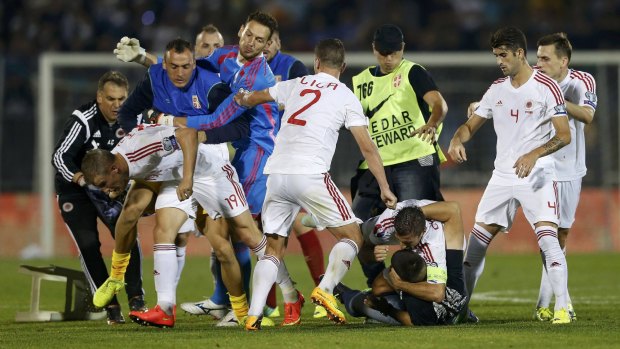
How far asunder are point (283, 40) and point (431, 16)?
111 inches

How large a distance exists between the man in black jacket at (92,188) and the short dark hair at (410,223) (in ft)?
8.75

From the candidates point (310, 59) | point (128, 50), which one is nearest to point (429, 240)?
point (128, 50)

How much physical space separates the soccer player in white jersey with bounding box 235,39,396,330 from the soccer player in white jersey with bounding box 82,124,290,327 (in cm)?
42

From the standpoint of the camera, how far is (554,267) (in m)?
9.31

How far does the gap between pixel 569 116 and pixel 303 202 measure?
266 centimetres

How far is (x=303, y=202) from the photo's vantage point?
8.85m

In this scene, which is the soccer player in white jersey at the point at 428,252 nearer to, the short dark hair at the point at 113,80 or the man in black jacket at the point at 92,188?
the man in black jacket at the point at 92,188

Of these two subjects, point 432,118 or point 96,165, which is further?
point 432,118

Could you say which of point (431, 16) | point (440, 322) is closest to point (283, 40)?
point (431, 16)

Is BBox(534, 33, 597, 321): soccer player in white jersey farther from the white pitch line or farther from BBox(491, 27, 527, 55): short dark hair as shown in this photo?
the white pitch line

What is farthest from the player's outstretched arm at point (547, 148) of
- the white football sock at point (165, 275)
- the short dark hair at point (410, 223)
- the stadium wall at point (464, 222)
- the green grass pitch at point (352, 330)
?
the stadium wall at point (464, 222)

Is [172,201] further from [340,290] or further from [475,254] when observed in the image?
[475,254]

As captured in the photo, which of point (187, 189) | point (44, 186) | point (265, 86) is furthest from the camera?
point (44, 186)

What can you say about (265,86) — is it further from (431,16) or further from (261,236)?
(431,16)
